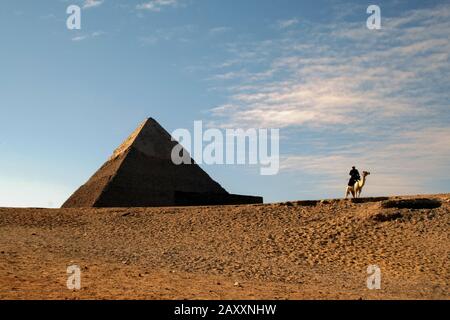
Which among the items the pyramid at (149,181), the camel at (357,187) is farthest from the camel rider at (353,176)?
the pyramid at (149,181)

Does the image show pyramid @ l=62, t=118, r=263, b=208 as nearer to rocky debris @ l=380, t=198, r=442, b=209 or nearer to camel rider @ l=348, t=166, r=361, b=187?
camel rider @ l=348, t=166, r=361, b=187

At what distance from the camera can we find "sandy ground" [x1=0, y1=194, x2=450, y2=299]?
9.38 m

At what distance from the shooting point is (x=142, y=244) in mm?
15586

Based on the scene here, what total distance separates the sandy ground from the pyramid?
7.86 metres

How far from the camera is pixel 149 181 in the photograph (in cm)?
3112

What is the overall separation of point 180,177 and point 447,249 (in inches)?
786

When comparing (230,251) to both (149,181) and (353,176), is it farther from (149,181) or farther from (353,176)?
(149,181)

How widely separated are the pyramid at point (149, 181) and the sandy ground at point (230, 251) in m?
7.86

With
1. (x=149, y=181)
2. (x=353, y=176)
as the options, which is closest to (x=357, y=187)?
(x=353, y=176)

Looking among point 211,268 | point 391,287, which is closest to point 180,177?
point 211,268

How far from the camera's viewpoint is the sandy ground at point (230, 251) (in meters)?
9.38

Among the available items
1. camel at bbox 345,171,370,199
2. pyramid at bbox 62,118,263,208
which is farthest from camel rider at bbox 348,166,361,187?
pyramid at bbox 62,118,263,208

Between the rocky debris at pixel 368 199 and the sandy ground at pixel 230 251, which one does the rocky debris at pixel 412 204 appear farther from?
the rocky debris at pixel 368 199
